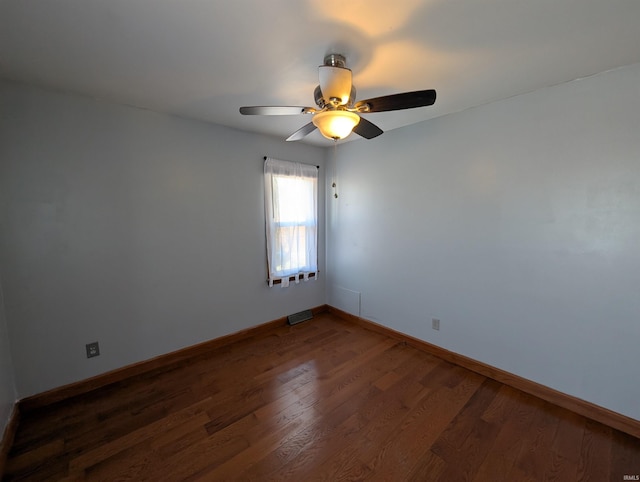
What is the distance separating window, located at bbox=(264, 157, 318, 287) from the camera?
121 inches

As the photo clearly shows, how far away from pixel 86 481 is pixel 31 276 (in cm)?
141

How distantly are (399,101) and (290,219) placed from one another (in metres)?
2.04

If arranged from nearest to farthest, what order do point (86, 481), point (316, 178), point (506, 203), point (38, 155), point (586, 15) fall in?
point (586, 15), point (86, 481), point (38, 155), point (506, 203), point (316, 178)

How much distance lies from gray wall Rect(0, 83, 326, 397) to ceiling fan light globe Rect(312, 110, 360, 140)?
1597 mm

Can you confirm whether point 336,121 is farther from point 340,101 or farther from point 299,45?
point 299,45

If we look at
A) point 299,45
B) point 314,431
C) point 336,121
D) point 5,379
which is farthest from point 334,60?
point 5,379

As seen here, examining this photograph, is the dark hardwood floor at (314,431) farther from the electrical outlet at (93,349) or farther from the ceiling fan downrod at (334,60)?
the ceiling fan downrod at (334,60)

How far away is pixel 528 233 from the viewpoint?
2.07m

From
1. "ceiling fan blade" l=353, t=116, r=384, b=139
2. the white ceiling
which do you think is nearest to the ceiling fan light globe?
"ceiling fan blade" l=353, t=116, r=384, b=139

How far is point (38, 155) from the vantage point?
1.88 meters

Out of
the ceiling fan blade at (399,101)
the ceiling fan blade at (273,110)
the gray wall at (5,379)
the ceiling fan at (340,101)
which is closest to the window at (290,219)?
the ceiling fan blade at (273,110)

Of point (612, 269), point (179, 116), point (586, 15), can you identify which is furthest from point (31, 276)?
point (612, 269)

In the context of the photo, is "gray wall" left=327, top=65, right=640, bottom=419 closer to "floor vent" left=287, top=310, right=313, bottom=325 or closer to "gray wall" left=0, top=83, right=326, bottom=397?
"floor vent" left=287, top=310, right=313, bottom=325

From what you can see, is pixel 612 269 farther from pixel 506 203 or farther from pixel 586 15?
pixel 586 15
